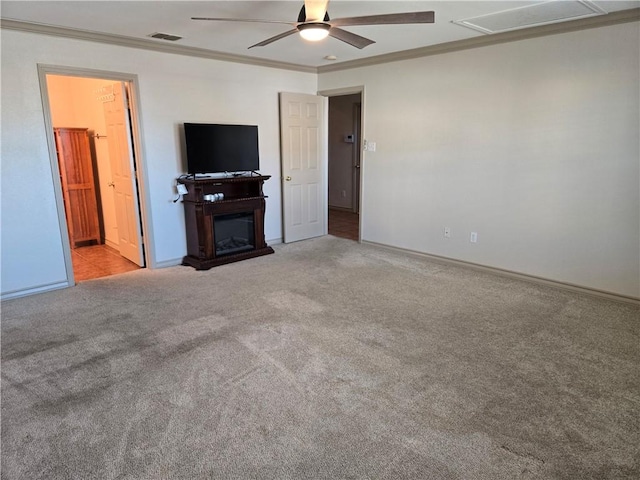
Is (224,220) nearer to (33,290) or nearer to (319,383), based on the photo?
(33,290)

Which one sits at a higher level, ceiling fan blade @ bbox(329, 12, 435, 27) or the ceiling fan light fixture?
ceiling fan blade @ bbox(329, 12, 435, 27)

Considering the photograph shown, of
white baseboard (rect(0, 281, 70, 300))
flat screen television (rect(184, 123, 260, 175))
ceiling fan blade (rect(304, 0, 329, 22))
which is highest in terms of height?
ceiling fan blade (rect(304, 0, 329, 22))

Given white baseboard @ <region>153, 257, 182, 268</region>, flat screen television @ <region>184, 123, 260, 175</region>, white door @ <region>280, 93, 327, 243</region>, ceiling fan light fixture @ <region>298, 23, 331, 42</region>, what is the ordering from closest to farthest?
ceiling fan light fixture @ <region>298, 23, 331, 42</region>
flat screen television @ <region>184, 123, 260, 175</region>
white baseboard @ <region>153, 257, 182, 268</region>
white door @ <region>280, 93, 327, 243</region>

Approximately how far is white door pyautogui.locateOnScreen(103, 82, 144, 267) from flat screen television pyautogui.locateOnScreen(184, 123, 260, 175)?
662 millimetres

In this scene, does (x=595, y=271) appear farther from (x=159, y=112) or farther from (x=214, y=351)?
(x=159, y=112)

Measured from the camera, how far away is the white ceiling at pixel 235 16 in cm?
320

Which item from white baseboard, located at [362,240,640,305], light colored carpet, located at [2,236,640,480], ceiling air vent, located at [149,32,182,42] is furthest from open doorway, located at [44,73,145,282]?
white baseboard, located at [362,240,640,305]

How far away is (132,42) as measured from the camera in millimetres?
4273

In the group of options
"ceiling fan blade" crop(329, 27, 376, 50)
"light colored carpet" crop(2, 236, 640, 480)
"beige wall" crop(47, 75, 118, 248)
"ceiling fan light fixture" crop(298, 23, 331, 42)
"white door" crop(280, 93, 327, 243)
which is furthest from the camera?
"white door" crop(280, 93, 327, 243)

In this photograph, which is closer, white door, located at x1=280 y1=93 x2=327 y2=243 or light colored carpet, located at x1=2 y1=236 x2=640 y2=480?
light colored carpet, located at x1=2 y1=236 x2=640 y2=480

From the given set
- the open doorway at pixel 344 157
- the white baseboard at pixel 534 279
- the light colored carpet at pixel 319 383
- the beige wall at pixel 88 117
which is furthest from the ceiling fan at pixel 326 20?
the open doorway at pixel 344 157

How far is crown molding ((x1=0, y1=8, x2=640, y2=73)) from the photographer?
11.7 ft

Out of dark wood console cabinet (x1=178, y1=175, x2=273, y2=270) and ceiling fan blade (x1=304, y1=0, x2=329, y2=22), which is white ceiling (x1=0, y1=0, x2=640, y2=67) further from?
dark wood console cabinet (x1=178, y1=175, x2=273, y2=270)

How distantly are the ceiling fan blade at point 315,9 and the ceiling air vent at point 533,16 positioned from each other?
1.61m
